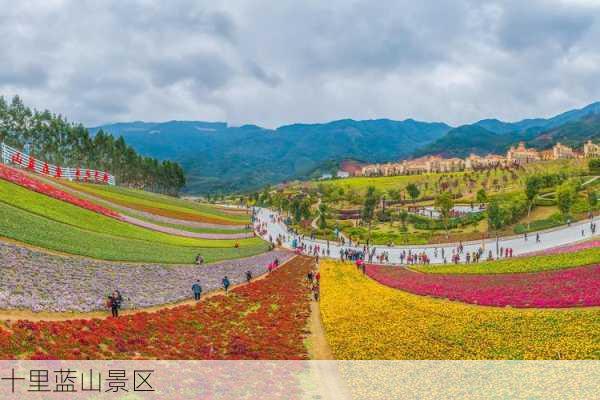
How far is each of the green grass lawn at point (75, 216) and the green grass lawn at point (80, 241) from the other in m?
1.61

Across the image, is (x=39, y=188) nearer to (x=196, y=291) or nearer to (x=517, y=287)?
(x=196, y=291)

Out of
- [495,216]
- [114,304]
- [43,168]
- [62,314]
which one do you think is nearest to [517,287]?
[114,304]

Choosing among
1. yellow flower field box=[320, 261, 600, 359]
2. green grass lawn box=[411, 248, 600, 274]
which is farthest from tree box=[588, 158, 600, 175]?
yellow flower field box=[320, 261, 600, 359]

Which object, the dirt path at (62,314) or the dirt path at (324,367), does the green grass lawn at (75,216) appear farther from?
the dirt path at (324,367)

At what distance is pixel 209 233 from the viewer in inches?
2847

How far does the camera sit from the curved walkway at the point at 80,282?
2266 centimetres

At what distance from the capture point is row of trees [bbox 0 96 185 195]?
96.7 metres

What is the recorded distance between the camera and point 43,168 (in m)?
73.6

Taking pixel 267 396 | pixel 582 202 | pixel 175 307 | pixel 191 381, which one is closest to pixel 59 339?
pixel 191 381

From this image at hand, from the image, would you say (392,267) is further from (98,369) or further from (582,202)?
(582,202)

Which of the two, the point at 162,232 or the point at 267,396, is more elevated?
the point at 162,232

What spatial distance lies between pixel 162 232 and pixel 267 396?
4530cm

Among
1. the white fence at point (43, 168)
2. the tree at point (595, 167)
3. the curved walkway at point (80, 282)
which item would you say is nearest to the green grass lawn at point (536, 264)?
the curved walkway at point (80, 282)

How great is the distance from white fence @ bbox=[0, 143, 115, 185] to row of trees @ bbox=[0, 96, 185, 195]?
63.6 ft
